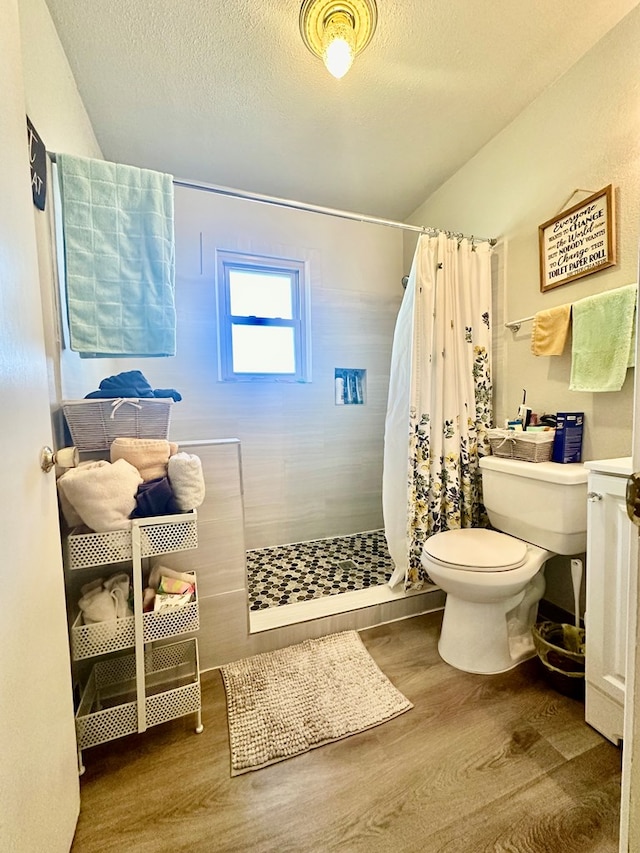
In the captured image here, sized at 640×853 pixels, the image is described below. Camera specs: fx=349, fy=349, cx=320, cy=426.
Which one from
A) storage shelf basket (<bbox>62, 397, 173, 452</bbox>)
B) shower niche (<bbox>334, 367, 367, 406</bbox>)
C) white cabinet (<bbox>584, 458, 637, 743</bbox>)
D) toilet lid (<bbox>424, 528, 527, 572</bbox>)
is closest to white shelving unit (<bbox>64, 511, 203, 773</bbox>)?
storage shelf basket (<bbox>62, 397, 173, 452</bbox>)

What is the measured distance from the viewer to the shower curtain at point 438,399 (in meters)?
1.75

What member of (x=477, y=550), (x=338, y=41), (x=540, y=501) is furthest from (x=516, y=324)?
(x=338, y=41)

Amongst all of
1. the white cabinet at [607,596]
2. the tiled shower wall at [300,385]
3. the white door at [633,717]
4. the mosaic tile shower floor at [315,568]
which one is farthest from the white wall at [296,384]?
the white door at [633,717]

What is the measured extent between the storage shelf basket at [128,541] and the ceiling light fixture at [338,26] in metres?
1.64

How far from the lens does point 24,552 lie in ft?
2.14

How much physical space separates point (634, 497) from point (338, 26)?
1676mm

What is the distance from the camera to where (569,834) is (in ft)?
2.79

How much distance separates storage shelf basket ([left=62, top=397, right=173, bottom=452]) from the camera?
3.53ft

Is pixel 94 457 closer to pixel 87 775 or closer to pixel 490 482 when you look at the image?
pixel 87 775

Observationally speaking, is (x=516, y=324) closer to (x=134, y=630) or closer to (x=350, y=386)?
(x=350, y=386)

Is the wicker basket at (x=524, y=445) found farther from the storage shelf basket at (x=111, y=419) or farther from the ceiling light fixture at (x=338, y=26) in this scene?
the ceiling light fixture at (x=338, y=26)

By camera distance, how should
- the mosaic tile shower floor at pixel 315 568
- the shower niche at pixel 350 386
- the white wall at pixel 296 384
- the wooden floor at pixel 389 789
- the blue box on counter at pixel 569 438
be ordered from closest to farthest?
the wooden floor at pixel 389 789 < the blue box on counter at pixel 569 438 < the mosaic tile shower floor at pixel 315 568 < the white wall at pixel 296 384 < the shower niche at pixel 350 386

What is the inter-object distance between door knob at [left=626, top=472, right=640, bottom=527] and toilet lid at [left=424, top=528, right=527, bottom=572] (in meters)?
0.91

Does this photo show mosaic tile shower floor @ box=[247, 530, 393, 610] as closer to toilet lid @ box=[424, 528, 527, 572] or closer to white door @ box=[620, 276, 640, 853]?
toilet lid @ box=[424, 528, 527, 572]
